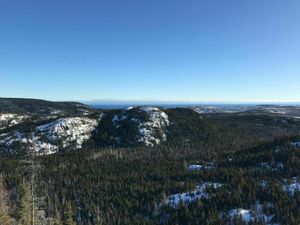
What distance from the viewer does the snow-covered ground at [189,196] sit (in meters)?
117

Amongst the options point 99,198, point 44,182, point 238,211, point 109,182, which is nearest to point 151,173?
point 109,182

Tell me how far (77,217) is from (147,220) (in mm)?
23659

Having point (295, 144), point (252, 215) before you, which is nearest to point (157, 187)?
point (252, 215)

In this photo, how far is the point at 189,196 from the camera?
121562 millimetres

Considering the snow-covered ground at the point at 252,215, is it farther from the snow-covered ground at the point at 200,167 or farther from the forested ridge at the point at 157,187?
the snow-covered ground at the point at 200,167

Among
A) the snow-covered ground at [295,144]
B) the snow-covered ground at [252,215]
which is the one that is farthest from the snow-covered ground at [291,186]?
the snow-covered ground at [295,144]

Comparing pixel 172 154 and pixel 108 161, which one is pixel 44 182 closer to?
pixel 108 161

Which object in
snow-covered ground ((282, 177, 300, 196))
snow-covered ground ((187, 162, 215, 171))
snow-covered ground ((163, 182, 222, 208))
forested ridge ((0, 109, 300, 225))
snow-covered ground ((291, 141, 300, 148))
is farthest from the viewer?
snow-covered ground ((291, 141, 300, 148))

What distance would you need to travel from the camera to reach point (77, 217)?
115375 millimetres

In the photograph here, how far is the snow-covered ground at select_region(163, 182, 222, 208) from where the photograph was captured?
385 ft

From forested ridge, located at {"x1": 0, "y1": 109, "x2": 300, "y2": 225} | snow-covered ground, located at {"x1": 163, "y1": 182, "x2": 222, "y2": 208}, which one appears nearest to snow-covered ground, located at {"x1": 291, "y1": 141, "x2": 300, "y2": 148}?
forested ridge, located at {"x1": 0, "y1": 109, "x2": 300, "y2": 225}

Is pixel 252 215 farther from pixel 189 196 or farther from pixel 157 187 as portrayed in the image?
pixel 157 187

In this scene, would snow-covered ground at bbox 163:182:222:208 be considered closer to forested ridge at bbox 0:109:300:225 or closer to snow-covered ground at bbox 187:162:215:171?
forested ridge at bbox 0:109:300:225

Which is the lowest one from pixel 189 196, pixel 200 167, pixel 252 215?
pixel 252 215
